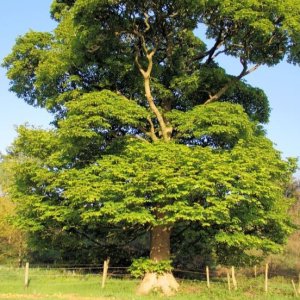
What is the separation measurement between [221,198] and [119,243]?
10474 mm

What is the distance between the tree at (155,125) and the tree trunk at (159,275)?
A: 56mm

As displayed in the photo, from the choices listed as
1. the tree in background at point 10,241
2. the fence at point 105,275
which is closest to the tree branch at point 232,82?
the fence at point 105,275

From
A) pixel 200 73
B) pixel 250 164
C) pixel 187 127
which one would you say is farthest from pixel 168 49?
pixel 250 164

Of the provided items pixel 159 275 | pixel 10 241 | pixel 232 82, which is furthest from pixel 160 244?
pixel 10 241

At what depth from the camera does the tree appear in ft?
59.6

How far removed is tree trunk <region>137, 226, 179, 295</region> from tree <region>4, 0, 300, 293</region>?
0.06 metres

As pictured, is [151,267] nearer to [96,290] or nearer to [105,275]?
[105,275]

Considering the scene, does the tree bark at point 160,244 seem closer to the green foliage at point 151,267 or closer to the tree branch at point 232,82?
the green foliage at point 151,267

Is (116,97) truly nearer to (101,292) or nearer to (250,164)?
(250,164)

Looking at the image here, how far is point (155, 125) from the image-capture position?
2341cm

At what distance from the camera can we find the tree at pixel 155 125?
1816 centimetres

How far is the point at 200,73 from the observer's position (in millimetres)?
22031

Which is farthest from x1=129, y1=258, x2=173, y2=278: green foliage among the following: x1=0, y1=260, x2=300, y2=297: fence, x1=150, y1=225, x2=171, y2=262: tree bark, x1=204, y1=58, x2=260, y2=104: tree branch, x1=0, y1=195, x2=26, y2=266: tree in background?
x1=0, y1=195, x2=26, y2=266: tree in background

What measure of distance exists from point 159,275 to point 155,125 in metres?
7.81
